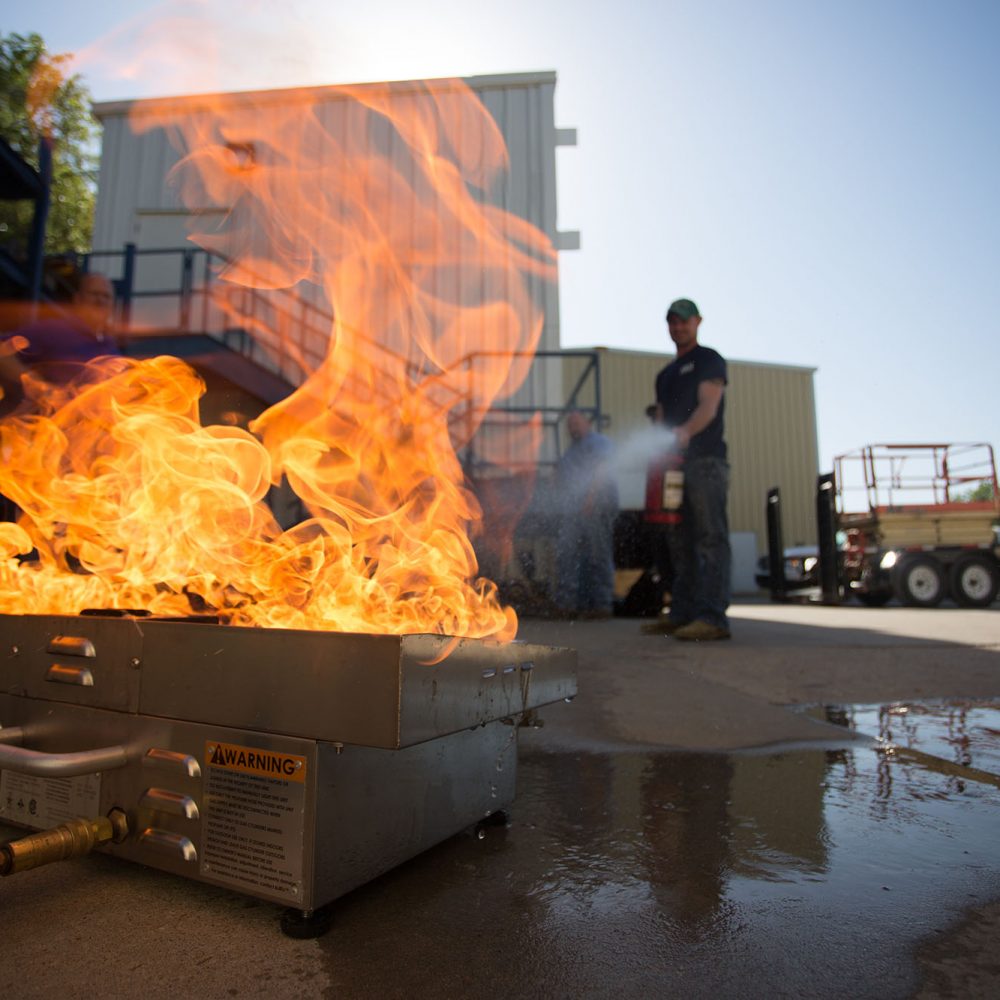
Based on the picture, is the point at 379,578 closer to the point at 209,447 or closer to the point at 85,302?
the point at 209,447

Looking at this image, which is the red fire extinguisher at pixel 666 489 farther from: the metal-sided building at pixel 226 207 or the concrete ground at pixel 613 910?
the metal-sided building at pixel 226 207

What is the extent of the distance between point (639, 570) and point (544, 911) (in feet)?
19.2

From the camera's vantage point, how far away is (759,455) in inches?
899

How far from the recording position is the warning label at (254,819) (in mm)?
1027

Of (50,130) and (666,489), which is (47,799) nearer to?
(666,489)

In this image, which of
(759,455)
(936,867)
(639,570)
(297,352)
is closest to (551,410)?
(639,570)

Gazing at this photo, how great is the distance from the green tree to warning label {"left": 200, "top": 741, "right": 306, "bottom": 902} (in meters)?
3.39

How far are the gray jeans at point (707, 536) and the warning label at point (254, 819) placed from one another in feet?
10.4

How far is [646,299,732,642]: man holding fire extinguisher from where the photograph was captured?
3.88m

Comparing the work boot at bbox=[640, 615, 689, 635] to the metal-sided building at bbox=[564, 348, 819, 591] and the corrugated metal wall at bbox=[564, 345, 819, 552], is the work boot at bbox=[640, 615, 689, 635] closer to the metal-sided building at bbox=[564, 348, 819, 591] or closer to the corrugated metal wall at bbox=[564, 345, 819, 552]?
the metal-sided building at bbox=[564, 348, 819, 591]

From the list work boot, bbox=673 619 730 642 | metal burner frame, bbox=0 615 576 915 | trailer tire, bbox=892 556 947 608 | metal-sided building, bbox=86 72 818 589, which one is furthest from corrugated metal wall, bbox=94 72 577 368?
metal burner frame, bbox=0 615 576 915

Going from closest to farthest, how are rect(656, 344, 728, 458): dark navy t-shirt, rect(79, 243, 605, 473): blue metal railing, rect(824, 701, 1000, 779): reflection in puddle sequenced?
1. rect(824, 701, 1000, 779): reflection in puddle
2. rect(656, 344, 728, 458): dark navy t-shirt
3. rect(79, 243, 605, 473): blue metal railing

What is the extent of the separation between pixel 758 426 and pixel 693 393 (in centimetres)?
2051

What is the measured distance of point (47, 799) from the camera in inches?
51.0
